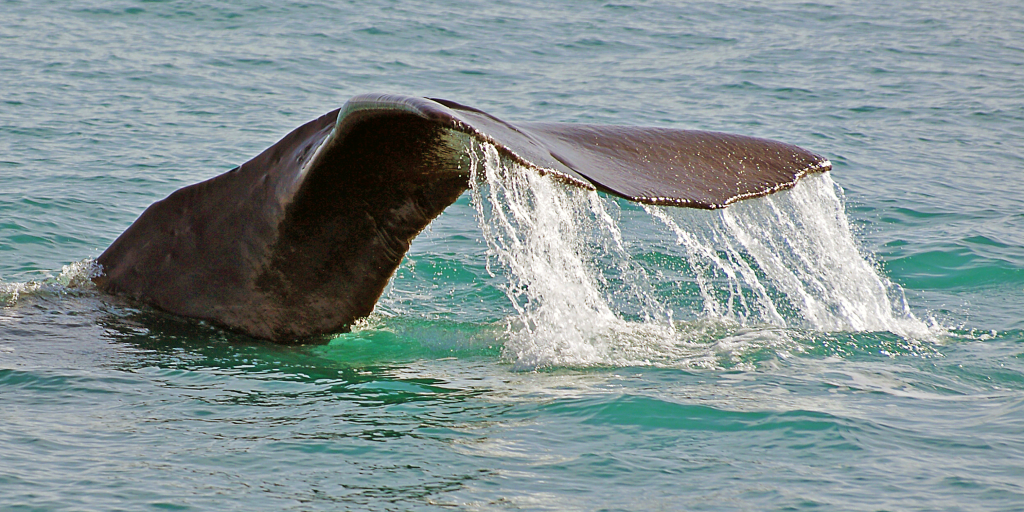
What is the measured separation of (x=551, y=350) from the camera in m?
5.34

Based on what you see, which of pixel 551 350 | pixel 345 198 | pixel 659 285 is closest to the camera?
pixel 345 198

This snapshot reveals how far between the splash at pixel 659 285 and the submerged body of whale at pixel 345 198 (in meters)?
0.21

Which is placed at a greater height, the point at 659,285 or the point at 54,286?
the point at 54,286

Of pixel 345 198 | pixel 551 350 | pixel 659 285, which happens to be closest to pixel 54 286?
pixel 345 198

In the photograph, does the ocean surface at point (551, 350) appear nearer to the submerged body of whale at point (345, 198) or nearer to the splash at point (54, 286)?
the splash at point (54, 286)

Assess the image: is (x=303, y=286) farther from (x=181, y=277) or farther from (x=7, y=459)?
(x=7, y=459)

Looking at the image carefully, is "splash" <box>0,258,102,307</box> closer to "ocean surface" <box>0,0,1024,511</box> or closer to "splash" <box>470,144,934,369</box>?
"ocean surface" <box>0,0,1024,511</box>

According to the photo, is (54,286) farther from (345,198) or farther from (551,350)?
(551,350)

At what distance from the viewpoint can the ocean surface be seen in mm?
3680

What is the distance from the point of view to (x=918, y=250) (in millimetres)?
8406

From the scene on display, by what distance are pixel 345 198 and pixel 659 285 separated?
3588 mm

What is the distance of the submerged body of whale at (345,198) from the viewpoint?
3.73 m

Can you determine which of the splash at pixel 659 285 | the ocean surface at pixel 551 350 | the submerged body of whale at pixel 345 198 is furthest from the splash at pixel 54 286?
the splash at pixel 659 285

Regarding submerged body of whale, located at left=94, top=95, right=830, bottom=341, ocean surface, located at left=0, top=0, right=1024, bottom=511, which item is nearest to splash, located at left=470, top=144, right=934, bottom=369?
ocean surface, located at left=0, top=0, right=1024, bottom=511
